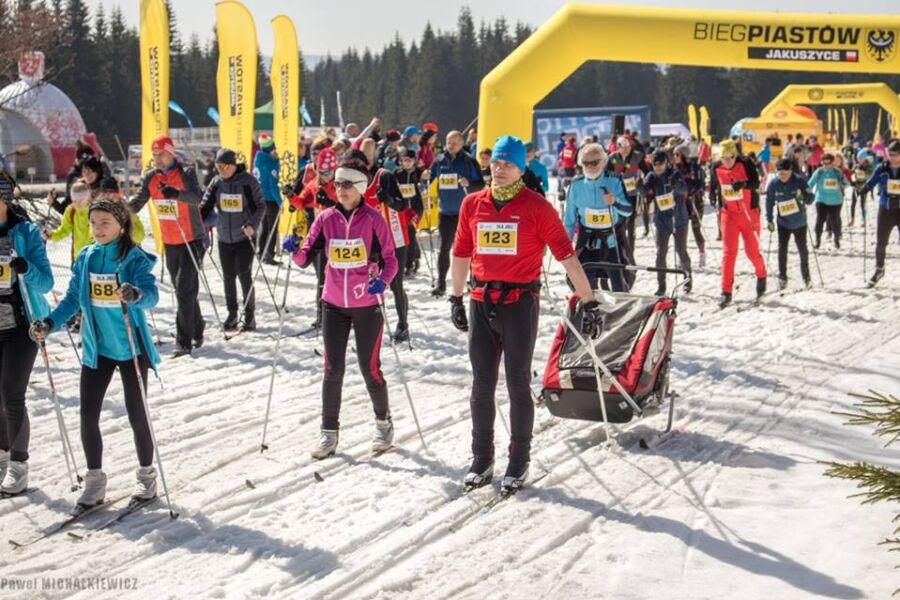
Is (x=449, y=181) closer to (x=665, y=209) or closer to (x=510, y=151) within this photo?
(x=665, y=209)

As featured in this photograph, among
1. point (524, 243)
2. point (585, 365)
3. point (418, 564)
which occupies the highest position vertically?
point (524, 243)

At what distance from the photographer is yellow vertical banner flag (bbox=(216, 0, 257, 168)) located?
13.0 metres

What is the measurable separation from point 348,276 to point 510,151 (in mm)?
1406

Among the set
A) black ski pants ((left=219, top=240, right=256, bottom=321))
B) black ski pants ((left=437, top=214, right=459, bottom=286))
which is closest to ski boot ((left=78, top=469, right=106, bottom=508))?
black ski pants ((left=219, top=240, right=256, bottom=321))

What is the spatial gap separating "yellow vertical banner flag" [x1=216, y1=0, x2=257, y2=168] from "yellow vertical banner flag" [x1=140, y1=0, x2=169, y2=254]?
83 centimetres

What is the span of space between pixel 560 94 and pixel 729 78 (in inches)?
661

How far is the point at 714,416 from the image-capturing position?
22.5 ft

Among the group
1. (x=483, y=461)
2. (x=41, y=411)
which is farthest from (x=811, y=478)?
(x=41, y=411)

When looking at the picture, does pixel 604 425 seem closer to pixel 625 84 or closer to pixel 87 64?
pixel 87 64

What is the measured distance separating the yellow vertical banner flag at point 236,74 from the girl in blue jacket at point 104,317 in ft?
25.7

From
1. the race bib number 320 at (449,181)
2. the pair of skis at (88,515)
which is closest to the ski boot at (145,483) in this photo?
the pair of skis at (88,515)

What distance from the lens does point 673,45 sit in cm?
1206

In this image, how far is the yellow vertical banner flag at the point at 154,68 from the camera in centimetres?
1252

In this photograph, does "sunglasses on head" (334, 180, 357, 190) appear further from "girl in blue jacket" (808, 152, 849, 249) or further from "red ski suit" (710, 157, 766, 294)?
"girl in blue jacket" (808, 152, 849, 249)
